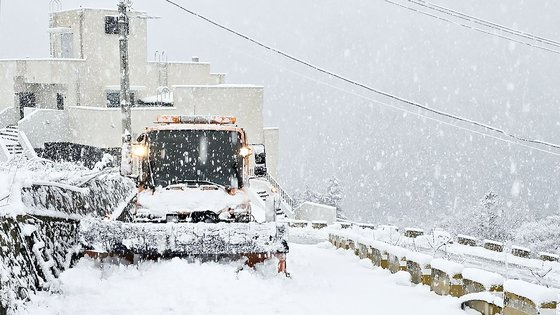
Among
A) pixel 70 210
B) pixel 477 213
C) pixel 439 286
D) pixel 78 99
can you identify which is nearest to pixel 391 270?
pixel 439 286

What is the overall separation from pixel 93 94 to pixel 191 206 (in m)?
30.8

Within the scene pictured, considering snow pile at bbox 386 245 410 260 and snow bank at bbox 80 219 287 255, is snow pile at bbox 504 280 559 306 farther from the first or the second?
snow pile at bbox 386 245 410 260

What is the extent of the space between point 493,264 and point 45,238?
17.0 metres

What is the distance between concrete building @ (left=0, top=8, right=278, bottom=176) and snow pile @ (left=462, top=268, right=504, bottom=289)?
92.6ft

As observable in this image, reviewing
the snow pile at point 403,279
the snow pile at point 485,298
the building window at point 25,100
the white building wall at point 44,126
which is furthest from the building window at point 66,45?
the snow pile at point 485,298

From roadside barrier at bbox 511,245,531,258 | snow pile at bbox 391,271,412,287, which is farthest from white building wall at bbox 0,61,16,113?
snow pile at bbox 391,271,412,287

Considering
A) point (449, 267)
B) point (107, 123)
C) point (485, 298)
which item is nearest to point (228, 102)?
point (107, 123)

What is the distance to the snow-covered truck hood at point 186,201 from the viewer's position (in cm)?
1141

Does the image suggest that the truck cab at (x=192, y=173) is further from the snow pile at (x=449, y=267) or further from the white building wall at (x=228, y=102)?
the white building wall at (x=228, y=102)

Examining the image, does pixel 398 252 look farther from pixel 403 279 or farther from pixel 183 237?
pixel 183 237

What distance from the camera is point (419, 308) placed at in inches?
385

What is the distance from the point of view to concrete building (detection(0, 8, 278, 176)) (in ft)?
121

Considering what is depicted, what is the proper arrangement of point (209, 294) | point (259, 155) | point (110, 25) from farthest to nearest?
point (110, 25) < point (259, 155) < point (209, 294)

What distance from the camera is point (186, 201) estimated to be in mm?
11422
